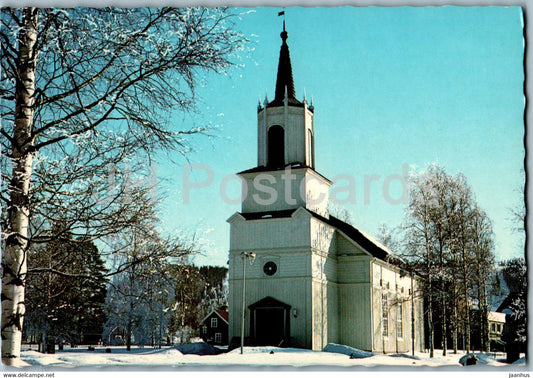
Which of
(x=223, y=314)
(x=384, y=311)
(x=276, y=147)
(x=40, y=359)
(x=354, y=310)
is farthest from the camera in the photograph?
(x=384, y=311)

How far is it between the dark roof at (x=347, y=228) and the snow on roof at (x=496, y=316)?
4.49ft

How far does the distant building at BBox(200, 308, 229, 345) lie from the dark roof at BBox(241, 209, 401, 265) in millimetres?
1348

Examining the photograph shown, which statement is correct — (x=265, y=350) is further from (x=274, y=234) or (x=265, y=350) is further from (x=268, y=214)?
(x=274, y=234)

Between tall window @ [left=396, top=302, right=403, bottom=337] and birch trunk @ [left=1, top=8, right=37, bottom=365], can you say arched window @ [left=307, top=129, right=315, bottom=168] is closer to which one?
tall window @ [left=396, top=302, right=403, bottom=337]

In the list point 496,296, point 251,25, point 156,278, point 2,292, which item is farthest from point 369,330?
point 2,292

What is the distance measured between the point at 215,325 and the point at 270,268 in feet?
3.70

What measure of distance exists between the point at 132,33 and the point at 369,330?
Answer: 4340 millimetres

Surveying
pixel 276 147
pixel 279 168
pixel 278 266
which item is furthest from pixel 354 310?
pixel 276 147

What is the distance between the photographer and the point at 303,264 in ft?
24.7

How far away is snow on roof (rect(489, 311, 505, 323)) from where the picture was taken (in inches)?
222

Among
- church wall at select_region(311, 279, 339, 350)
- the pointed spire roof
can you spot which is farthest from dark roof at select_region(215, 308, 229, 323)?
the pointed spire roof

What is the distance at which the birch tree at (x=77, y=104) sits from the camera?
158 inches

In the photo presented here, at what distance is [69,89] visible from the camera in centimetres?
443

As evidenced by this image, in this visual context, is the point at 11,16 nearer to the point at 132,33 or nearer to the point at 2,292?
the point at 132,33
